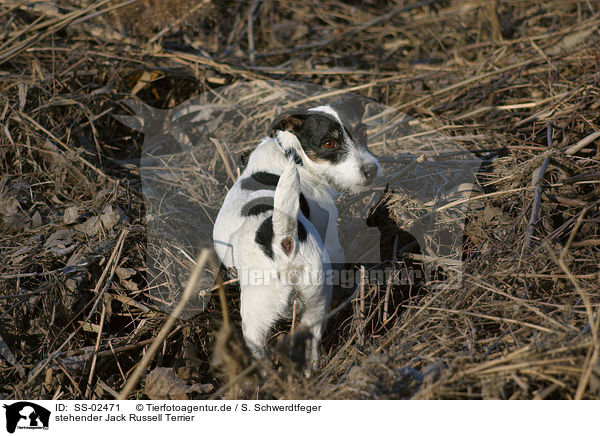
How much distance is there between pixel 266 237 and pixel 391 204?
1801mm

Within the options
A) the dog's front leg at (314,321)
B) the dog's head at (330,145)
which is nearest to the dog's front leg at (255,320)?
the dog's front leg at (314,321)

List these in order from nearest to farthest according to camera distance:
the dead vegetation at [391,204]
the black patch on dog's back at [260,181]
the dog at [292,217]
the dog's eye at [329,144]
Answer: the dead vegetation at [391,204]
the dog at [292,217]
the black patch on dog's back at [260,181]
the dog's eye at [329,144]

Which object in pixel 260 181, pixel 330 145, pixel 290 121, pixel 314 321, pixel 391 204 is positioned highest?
pixel 290 121

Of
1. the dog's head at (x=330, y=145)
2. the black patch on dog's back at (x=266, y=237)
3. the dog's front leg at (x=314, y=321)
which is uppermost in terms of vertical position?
the dog's head at (x=330, y=145)

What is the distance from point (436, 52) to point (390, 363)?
16.5 feet

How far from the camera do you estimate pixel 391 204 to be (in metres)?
4.29

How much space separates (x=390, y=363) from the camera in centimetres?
257

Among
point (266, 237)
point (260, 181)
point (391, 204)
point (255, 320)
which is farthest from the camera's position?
point (391, 204)

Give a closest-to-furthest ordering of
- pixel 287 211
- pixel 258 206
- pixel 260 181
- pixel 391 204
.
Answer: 1. pixel 287 211
2. pixel 258 206
3. pixel 260 181
4. pixel 391 204

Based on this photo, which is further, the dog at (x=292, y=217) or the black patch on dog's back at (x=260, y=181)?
the black patch on dog's back at (x=260, y=181)

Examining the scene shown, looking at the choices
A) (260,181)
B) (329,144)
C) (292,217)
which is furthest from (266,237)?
(329,144)
